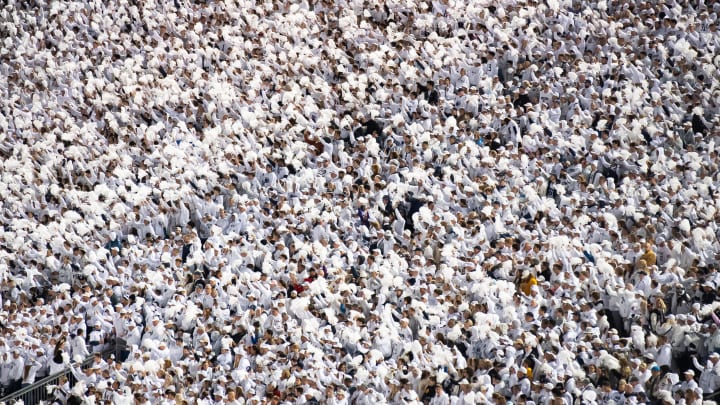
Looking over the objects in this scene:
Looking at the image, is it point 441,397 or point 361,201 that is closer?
point 441,397

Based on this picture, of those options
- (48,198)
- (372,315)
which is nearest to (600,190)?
(372,315)

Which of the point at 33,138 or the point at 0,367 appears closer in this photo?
the point at 0,367

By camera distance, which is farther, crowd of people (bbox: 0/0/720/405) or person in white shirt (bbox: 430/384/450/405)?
crowd of people (bbox: 0/0/720/405)

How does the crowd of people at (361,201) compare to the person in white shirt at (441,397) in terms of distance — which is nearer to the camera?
the person in white shirt at (441,397)

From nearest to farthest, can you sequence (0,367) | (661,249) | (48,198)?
(0,367) → (661,249) → (48,198)

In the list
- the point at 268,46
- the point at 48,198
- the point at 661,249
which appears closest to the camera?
the point at 661,249

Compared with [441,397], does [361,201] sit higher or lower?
lower

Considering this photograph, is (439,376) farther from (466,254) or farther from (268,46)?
(268,46)
